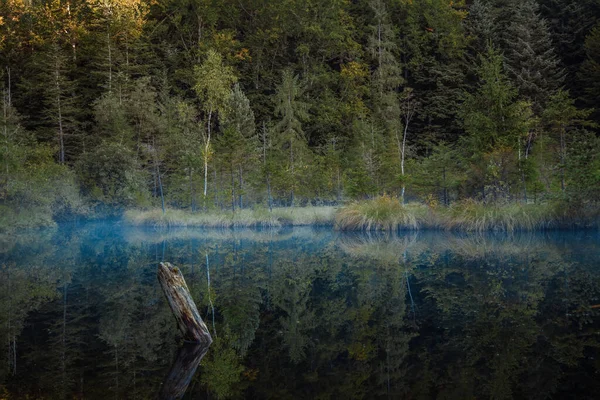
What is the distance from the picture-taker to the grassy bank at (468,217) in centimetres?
1973

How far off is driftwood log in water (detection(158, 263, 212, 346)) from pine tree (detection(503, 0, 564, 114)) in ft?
116

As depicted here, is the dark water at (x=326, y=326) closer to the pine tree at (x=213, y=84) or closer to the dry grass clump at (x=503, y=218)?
the dry grass clump at (x=503, y=218)

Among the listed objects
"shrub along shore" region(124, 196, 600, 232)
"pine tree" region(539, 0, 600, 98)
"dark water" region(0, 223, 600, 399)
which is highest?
"pine tree" region(539, 0, 600, 98)

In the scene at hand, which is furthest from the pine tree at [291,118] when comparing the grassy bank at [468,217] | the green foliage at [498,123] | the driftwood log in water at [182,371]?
the driftwood log in water at [182,371]

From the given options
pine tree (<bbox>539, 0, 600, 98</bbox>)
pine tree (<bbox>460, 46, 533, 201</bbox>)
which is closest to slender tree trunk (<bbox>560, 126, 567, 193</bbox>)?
pine tree (<bbox>460, 46, 533, 201</bbox>)

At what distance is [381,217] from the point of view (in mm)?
21516

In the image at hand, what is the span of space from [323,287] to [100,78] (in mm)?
36774

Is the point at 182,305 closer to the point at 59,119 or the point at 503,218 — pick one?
the point at 503,218

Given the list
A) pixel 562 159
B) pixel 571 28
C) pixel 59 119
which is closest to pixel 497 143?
pixel 562 159

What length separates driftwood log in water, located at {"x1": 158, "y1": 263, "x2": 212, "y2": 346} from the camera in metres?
6.80

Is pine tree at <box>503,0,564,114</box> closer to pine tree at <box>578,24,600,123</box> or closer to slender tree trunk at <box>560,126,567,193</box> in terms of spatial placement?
pine tree at <box>578,24,600,123</box>

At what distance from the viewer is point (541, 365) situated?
228 inches

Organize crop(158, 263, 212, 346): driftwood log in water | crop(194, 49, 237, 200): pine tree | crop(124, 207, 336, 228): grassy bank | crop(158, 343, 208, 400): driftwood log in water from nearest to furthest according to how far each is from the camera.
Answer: crop(158, 343, 208, 400): driftwood log in water
crop(158, 263, 212, 346): driftwood log in water
crop(124, 207, 336, 228): grassy bank
crop(194, 49, 237, 200): pine tree

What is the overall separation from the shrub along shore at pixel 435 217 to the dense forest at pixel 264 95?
117 inches
